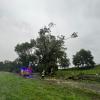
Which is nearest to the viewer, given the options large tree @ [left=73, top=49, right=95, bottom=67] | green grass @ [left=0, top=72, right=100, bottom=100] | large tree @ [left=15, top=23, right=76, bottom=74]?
green grass @ [left=0, top=72, right=100, bottom=100]

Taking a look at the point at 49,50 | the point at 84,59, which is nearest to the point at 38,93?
the point at 49,50

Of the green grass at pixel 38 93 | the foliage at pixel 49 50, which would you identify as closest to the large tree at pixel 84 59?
the foliage at pixel 49 50

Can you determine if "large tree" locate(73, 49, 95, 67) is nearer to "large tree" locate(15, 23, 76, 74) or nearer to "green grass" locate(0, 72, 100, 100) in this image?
"large tree" locate(15, 23, 76, 74)

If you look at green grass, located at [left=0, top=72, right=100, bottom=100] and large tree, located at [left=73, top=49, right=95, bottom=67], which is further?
large tree, located at [left=73, top=49, right=95, bottom=67]

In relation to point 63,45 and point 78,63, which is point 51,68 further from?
point 78,63

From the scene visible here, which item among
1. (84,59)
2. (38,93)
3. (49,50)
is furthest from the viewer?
(84,59)

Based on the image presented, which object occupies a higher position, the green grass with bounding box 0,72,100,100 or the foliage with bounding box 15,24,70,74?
the foliage with bounding box 15,24,70,74

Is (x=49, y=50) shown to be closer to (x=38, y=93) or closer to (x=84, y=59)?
(x=38, y=93)

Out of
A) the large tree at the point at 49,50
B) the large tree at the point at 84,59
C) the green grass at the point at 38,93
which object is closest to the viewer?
the green grass at the point at 38,93

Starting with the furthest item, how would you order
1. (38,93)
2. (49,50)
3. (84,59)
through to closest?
(84,59) < (49,50) < (38,93)

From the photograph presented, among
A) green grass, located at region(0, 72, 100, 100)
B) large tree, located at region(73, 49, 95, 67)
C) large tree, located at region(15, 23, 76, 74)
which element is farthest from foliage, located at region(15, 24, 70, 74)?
large tree, located at region(73, 49, 95, 67)

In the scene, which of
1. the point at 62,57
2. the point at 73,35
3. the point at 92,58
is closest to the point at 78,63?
the point at 92,58

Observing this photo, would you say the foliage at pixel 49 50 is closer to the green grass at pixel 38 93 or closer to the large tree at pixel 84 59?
the green grass at pixel 38 93

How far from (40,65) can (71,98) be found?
49960mm
